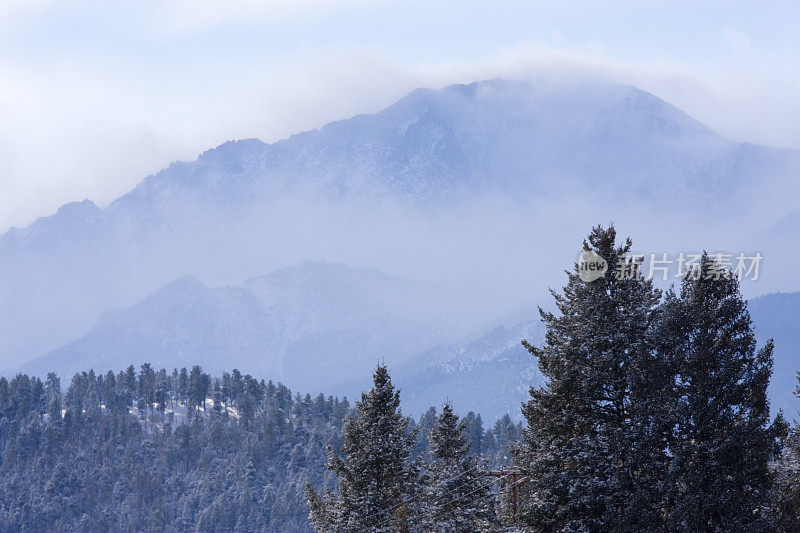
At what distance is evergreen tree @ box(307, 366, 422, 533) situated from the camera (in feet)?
161

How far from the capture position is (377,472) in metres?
50.2

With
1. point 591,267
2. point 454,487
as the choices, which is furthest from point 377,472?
point 591,267

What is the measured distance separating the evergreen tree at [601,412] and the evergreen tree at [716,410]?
3.12ft

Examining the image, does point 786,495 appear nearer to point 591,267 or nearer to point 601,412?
point 601,412

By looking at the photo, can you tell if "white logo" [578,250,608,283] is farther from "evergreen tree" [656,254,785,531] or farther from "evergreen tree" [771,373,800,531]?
"evergreen tree" [771,373,800,531]

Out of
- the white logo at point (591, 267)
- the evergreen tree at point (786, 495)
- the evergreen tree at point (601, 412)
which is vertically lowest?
the evergreen tree at point (786, 495)

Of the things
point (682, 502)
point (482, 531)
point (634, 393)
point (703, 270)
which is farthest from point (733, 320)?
point (482, 531)

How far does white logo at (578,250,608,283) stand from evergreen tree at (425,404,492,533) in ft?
44.3

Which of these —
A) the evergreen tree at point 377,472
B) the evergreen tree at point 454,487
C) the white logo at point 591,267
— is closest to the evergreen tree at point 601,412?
the white logo at point 591,267

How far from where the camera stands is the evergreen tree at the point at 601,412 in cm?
3909

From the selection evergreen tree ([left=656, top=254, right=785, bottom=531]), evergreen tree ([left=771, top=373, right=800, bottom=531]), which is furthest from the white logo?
evergreen tree ([left=771, top=373, right=800, bottom=531])

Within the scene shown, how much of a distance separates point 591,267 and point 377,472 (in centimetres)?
1643

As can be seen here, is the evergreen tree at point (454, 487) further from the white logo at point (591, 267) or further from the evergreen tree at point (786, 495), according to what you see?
the evergreen tree at point (786, 495)

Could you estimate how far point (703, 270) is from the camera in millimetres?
40688
